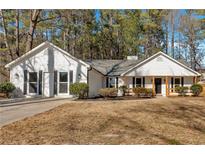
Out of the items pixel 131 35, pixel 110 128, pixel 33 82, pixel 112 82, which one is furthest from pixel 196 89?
pixel 110 128

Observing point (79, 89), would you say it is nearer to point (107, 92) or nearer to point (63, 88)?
point (63, 88)

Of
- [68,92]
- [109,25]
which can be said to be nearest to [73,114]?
[68,92]

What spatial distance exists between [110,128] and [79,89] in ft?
33.7

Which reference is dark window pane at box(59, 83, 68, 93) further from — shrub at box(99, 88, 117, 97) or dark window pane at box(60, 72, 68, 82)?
shrub at box(99, 88, 117, 97)

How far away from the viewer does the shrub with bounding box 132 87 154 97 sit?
2256 cm

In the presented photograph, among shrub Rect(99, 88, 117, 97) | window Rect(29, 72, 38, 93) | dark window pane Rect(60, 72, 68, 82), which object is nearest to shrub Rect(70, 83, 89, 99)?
dark window pane Rect(60, 72, 68, 82)

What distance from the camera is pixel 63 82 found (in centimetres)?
2025

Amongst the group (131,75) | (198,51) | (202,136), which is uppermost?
(198,51)

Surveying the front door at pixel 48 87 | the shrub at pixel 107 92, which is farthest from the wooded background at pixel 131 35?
the front door at pixel 48 87

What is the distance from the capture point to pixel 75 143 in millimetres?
7250

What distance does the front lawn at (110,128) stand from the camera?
301 inches

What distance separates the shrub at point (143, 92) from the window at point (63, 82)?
499 centimetres
